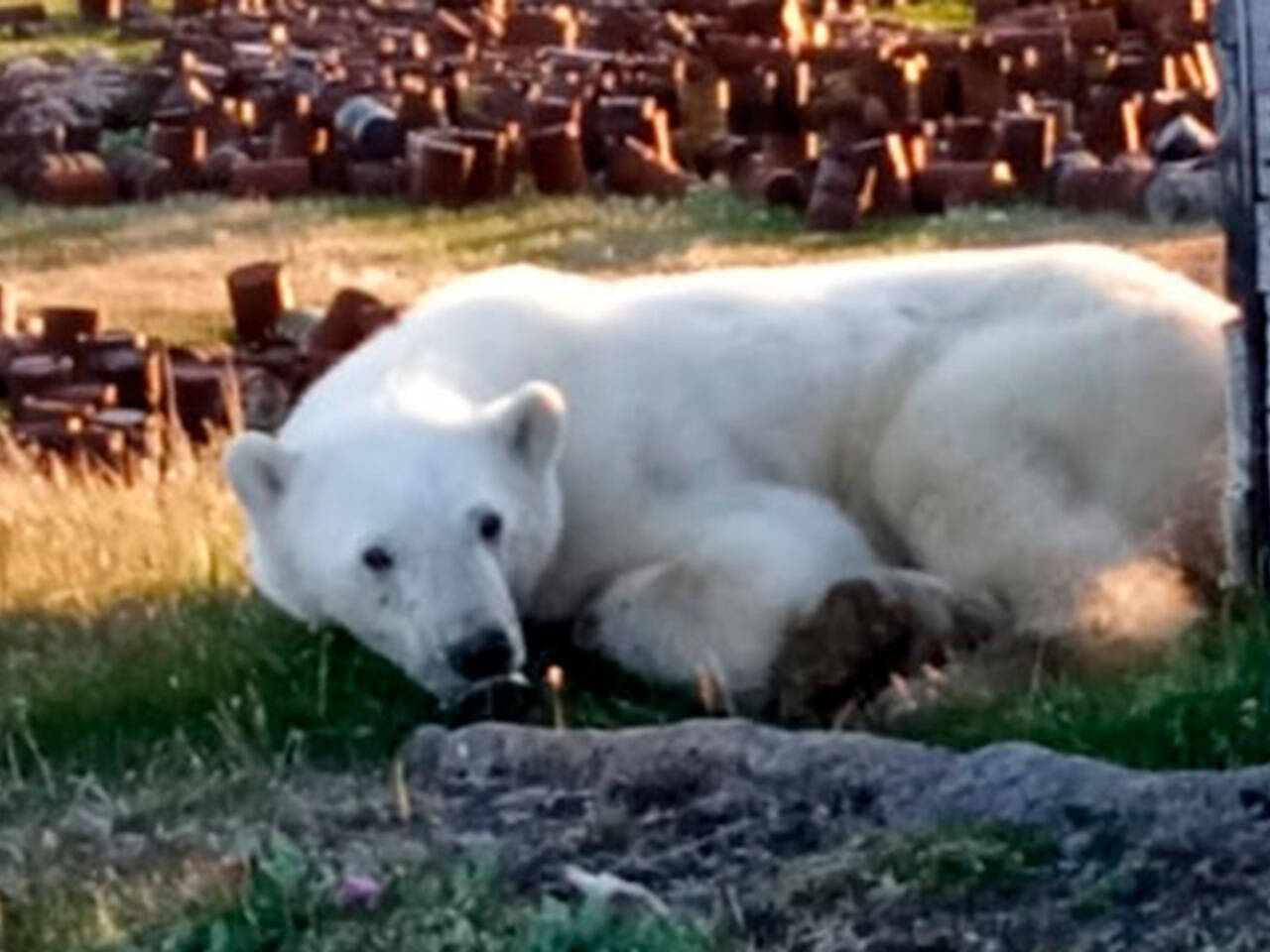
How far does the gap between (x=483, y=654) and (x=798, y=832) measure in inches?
61.0

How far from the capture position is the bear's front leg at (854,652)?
26.5 feet

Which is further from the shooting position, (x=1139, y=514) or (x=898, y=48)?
(x=898, y=48)

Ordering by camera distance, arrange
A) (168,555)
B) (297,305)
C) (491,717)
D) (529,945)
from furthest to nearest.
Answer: (297,305) → (168,555) → (491,717) → (529,945)

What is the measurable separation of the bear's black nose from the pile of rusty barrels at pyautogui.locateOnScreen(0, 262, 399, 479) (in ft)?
11.4

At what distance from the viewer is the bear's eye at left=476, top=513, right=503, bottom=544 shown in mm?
8398

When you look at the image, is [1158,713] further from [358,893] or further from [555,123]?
[555,123]

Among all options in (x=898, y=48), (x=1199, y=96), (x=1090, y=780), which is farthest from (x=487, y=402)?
(x=898, y=48)

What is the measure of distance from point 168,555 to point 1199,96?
Answer: 1028cm

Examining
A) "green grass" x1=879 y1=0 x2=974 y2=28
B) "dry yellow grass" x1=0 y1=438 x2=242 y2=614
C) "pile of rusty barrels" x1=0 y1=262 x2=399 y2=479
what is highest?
"dry yellow grass" x1=0 y1=438 x2=242 y2=614

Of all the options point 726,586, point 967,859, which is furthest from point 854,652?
point 967,859

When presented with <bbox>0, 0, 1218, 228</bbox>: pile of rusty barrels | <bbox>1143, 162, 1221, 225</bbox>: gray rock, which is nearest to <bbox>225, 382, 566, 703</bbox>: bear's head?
<bbox>1143, 162, 1221, 225</bbox>: gray rock

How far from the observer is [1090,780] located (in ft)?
21.6

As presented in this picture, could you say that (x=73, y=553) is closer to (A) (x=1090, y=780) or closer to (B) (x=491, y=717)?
(B) (x=491, y=717)

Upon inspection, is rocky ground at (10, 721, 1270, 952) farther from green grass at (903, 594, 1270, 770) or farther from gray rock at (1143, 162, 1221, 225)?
gray rock at (1143, 162, 1221, 225)
